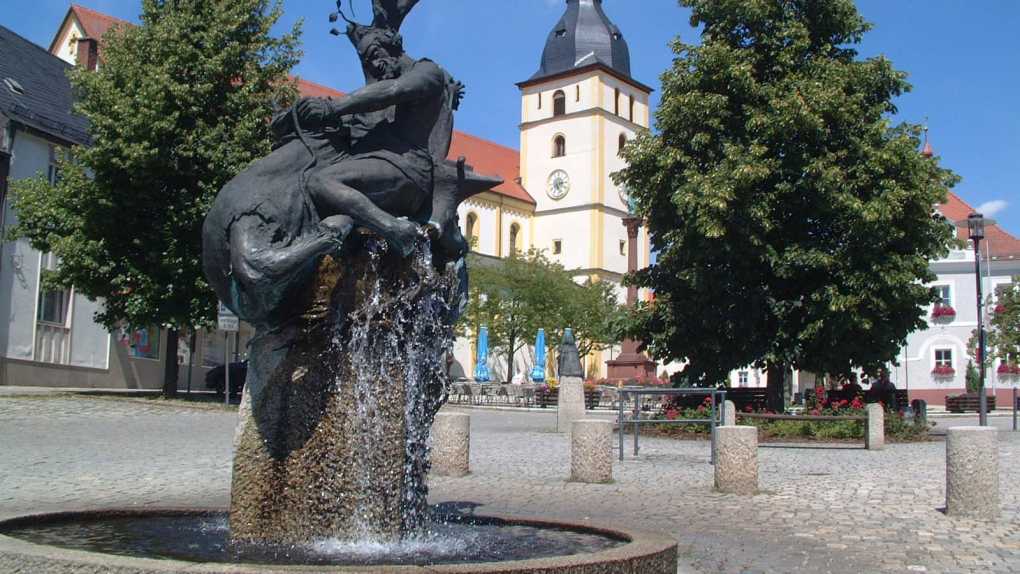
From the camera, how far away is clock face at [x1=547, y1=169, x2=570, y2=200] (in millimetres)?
73500

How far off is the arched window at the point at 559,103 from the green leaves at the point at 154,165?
5135cm

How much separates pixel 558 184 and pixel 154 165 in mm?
52216

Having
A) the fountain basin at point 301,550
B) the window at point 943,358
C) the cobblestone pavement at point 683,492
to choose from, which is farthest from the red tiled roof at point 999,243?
the fountain basin at point 301,550

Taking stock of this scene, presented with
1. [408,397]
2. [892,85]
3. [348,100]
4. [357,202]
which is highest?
[892,85]

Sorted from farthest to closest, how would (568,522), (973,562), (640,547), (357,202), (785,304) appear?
(785,304) → (973,562) → (568,522) → (357,202) → (640,547)

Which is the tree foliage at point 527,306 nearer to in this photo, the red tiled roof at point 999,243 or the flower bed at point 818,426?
the red tiled roof at point 999,243

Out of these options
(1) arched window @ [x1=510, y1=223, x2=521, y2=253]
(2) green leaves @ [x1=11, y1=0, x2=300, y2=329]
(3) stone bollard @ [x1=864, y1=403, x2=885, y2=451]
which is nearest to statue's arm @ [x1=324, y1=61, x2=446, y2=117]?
(3) stone bollard @ [x1=864, y1=403, x2=885, y2=451]

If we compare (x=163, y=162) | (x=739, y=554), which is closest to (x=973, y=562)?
(x=739, y=554)

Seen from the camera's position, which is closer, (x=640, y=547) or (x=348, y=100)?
(x=640, y=547)

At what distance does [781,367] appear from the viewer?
2134 centimetres

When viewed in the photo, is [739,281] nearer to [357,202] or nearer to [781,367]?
[781,367]

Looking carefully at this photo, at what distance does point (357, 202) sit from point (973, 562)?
485 cm

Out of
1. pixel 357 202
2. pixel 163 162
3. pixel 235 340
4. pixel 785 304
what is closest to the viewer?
pixel 357 202

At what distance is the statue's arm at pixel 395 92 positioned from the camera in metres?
5.42
